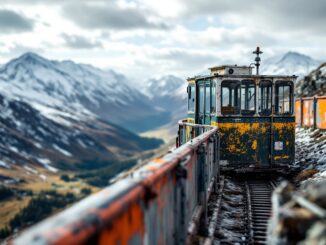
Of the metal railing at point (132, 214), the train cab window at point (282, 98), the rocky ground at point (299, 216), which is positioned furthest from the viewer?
the train cab window at point (282, 98)

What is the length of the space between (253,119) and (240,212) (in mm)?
4902

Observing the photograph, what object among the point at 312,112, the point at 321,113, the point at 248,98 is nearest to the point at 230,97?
the point at 248,98

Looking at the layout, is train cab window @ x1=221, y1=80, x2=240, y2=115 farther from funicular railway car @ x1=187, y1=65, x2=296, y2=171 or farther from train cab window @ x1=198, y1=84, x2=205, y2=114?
train cab window @ x1=198, y1=84, x2=205, y2=114

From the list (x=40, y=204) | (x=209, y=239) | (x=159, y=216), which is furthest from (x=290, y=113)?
(x=40, y=204)

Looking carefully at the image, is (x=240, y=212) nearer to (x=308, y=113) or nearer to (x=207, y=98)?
(x=207, y=98)

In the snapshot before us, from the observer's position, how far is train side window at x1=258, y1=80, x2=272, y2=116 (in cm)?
1502

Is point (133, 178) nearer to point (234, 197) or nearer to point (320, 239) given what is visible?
point (320, 239)

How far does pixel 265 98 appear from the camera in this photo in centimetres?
1523

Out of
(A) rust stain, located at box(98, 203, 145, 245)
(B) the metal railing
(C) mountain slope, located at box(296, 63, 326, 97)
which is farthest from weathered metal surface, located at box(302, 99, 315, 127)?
Answer: (A) rust stain, located at box(98, 203, 145, 245)

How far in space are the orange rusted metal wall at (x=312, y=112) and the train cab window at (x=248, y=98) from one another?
11.9 meters

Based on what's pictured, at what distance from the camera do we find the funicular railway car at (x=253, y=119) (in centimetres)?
1486

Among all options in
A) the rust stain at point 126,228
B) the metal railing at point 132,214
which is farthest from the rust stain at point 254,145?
the rust stain at point 126,228

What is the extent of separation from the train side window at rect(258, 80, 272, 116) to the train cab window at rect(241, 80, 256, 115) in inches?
9.6

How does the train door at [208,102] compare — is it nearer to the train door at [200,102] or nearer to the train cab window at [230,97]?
the train door at [200,102]
